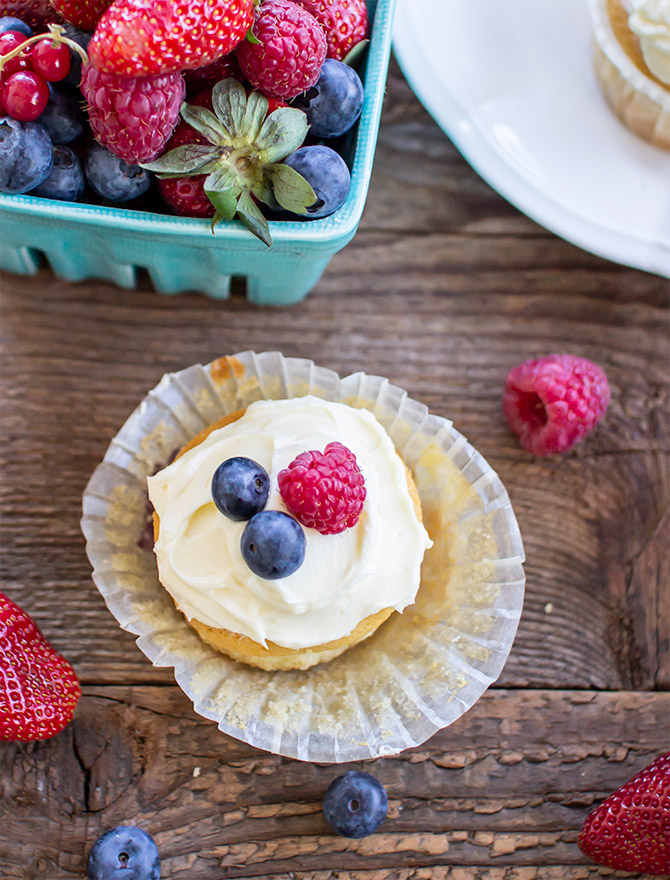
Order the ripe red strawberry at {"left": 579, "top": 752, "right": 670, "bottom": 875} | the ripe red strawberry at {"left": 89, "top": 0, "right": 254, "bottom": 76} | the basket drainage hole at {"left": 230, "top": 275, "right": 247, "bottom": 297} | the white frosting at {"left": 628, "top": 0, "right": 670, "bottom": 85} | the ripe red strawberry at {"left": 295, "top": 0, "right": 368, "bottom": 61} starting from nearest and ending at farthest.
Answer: the ripe red strawberry at {"left": 89, "top": 0, "right": 254, "bottom": 76}, the ripe red strawberry at {"left": 295, "top": 0, "right": 368, "bottom": 61}, the ripe red strawberry at {"left": 579, "top": 752, "right": 670, "bottom": 875}, the white frosting at {"left": 628, "top": 0, "right": 670, "bottom": 85}, the basket drainage hole at {"left": 230, "top": 275, "right": 247, "bottom": 297}

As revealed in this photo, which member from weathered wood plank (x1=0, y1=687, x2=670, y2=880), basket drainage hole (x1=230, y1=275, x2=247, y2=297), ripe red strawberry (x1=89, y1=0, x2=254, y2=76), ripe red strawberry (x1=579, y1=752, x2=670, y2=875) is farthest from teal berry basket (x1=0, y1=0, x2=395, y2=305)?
ripe red strawberry (x1=579, y1=752, x2=670, y2=875)

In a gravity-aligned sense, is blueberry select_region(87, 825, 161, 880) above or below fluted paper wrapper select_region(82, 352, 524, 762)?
below

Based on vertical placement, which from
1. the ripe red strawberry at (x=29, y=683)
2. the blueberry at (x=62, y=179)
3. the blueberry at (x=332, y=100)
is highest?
the blueberry at (x=332, y=100)

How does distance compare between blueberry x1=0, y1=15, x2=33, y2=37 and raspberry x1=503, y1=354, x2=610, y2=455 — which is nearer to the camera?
blueberry x1=0, y1=15, x2=33, y2=37

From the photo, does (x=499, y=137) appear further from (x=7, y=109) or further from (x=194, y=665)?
(x=194, y=665)

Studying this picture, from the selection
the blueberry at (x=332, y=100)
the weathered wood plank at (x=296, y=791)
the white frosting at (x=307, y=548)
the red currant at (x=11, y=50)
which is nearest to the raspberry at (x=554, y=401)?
the white frosting at (x=307, y=548)

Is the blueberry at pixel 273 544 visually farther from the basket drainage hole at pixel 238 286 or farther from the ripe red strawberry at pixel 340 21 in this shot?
the ripe red strawberry at pixel 340 21

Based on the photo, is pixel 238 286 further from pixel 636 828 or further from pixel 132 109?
pixel 636 828

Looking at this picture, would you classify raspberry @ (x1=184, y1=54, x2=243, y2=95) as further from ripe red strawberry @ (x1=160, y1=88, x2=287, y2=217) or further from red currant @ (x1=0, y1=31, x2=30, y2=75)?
red currant @ (x1=0, y1=31, x2=30, y2=75)
